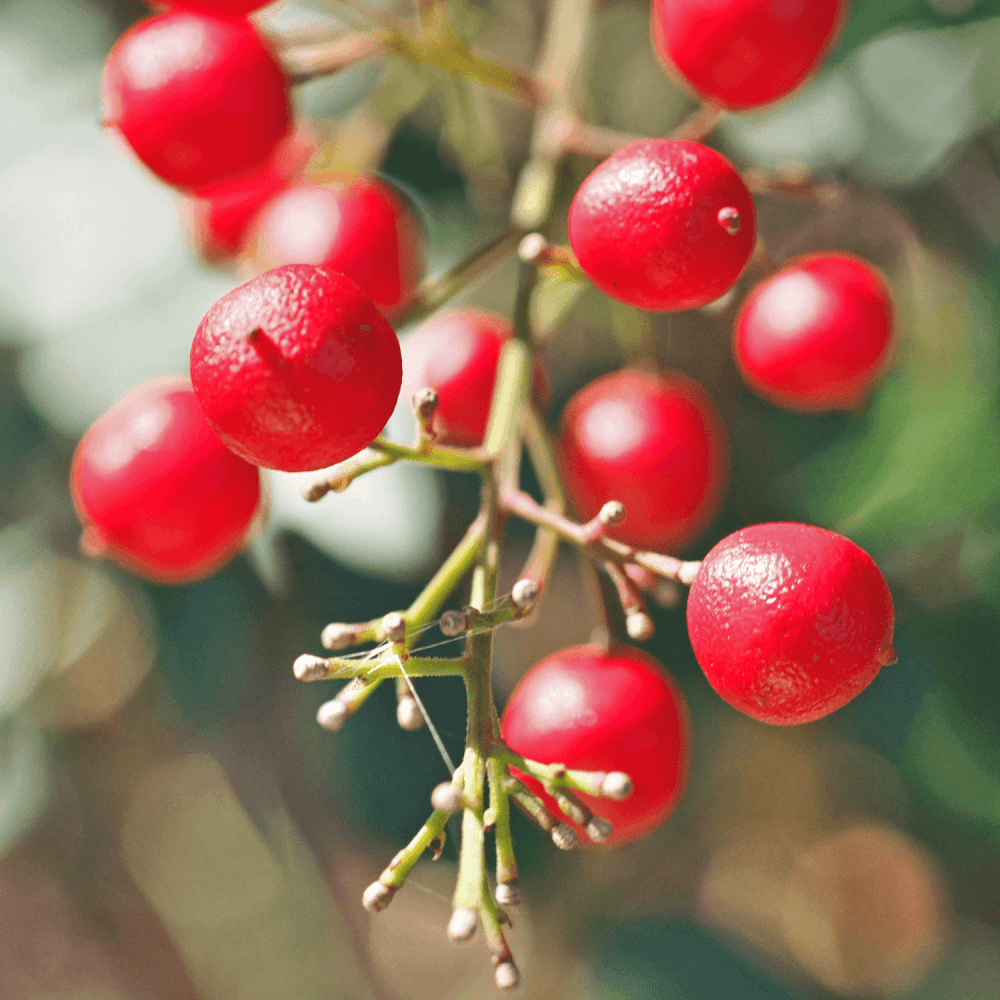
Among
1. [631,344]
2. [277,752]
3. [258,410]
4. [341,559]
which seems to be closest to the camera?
[258,410]

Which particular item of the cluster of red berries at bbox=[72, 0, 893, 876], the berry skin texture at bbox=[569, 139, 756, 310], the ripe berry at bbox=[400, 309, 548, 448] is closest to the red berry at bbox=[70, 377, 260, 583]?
the cluster of red berries at bbox=[72, 0, 893, 876]

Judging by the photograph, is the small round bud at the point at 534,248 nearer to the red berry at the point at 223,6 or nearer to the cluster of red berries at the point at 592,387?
the cluster of red berries at the point at 592,387

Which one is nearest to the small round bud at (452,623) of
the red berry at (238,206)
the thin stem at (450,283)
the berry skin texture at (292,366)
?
the berry skin texture at (292,366)

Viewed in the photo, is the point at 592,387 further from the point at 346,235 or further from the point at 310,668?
the point at 310,668

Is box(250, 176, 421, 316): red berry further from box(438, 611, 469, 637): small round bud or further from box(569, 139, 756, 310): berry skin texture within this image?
box(438, 611, 469, 637): small round bud

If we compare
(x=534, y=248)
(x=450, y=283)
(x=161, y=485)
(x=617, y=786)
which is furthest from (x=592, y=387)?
(x=617, y=786)

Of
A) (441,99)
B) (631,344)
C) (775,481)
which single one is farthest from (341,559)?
(441,99)

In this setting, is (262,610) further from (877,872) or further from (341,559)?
(877,872)
